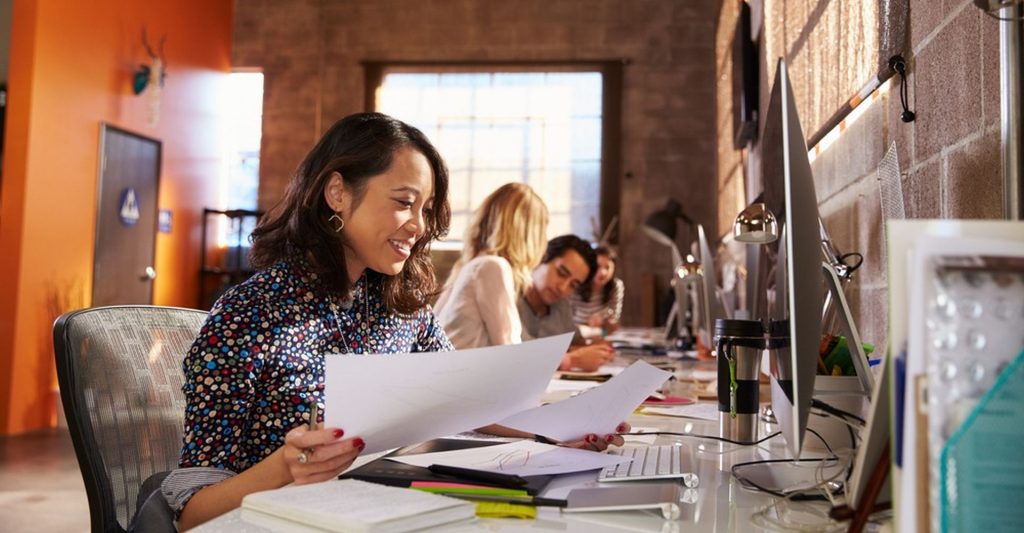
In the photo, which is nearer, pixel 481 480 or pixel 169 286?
pixel 481 480

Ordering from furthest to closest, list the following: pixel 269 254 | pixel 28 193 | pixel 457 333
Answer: pixel 28 193, pixel 457 333, pixel 269 254

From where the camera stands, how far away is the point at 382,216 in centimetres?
143

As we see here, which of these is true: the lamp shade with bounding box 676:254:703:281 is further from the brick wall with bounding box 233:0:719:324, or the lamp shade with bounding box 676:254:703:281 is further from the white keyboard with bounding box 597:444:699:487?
the brick wall with bounding box 233:0:719:324

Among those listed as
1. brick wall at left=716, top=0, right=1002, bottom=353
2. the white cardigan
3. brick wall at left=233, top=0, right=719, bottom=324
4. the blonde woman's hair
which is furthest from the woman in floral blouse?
brick wall at left=233, top=0, right=719, bottom=324

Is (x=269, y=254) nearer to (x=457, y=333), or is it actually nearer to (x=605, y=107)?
(x=457, y=333)

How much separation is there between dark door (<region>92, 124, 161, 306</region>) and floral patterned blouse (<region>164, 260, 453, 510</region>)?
202 inches

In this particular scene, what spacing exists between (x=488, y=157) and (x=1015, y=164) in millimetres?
6860

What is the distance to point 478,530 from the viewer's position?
0.71m

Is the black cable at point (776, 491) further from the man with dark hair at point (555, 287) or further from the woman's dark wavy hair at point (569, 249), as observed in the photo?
the woman's dark wavy hair at point (569, 249)

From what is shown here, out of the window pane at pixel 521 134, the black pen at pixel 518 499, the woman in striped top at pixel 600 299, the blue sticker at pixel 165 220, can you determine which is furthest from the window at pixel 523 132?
the black pen at pixel 518 499

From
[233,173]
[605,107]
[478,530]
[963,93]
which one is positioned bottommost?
[478,530]

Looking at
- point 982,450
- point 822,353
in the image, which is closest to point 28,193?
point 822,353

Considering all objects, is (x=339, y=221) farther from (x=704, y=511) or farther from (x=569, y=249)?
(x=569, y=249)

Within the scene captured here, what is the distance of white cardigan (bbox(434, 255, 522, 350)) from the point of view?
2807 mm
